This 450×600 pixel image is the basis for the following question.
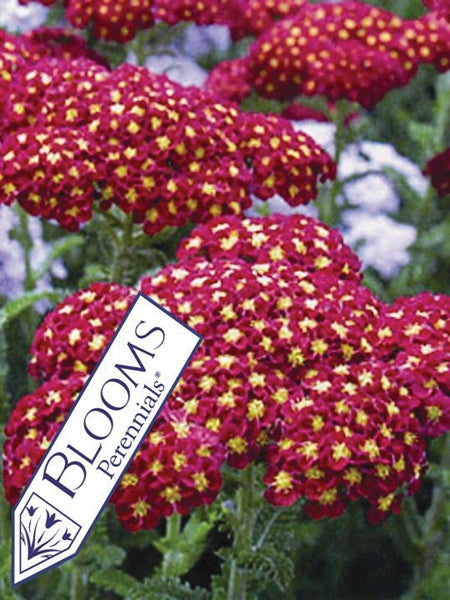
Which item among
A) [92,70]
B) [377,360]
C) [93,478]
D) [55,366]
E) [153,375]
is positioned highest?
[92,70]

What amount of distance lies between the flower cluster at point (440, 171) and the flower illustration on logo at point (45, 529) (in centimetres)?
198

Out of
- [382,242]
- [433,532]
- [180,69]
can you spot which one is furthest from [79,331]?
[180,69]

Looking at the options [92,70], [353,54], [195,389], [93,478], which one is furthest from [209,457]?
[353,54]

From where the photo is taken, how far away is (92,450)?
112 centimetres

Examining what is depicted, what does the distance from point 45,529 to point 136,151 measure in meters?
1.04

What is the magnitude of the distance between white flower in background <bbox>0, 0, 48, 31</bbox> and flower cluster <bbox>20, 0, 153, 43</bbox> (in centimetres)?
59

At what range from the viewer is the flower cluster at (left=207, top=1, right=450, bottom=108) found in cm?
272

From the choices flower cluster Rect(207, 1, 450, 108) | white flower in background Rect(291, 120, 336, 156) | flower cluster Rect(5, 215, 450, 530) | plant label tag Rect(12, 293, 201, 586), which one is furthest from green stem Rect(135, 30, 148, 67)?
plant label tag Rect(12, 293, 201, 586)

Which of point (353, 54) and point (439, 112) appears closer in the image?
point (353, 54)

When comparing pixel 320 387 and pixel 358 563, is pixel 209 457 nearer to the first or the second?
pixel 320 387

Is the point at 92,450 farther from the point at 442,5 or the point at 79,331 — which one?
the point at 442,5

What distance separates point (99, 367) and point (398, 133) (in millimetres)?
3196

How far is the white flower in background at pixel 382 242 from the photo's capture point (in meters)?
3.15

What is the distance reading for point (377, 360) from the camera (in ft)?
5.67
